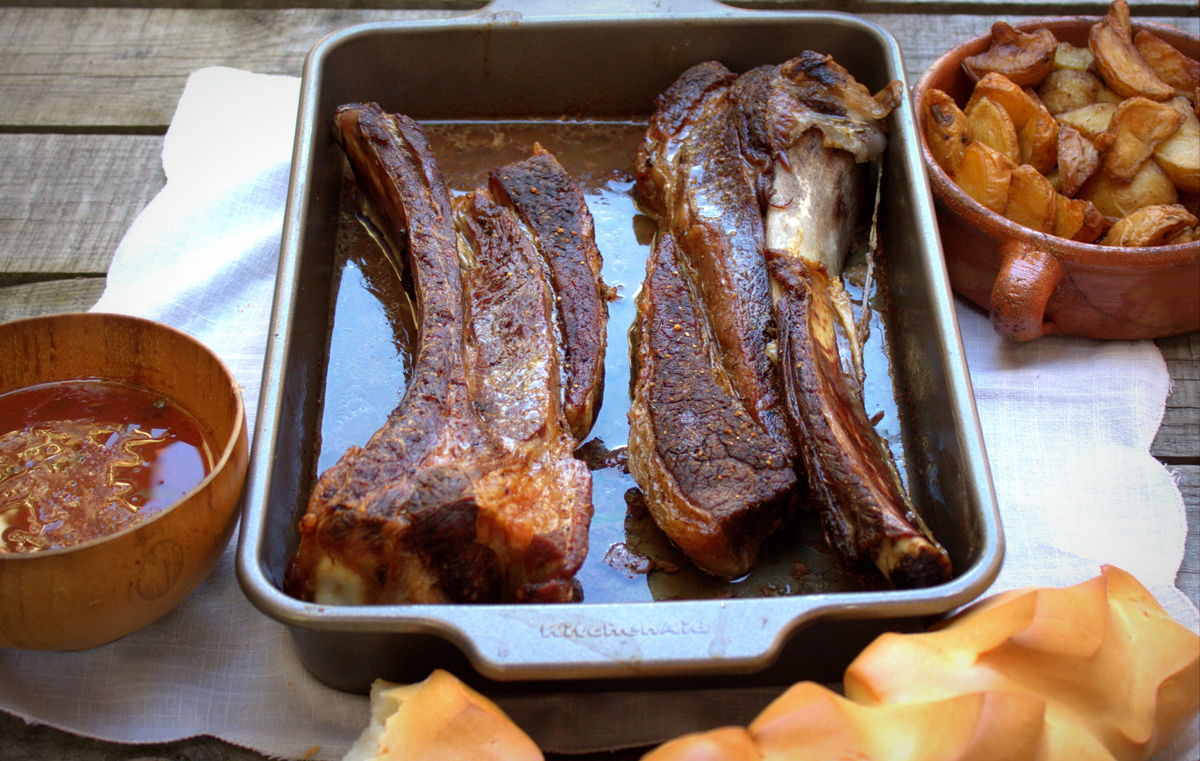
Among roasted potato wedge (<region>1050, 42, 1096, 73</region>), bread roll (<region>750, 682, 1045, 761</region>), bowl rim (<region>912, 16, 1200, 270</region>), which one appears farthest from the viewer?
roasted potato wedge (<region>1050, 42, 1096, 73</region>)

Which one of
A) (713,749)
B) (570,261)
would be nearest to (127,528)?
(713,749)

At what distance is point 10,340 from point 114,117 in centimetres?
121

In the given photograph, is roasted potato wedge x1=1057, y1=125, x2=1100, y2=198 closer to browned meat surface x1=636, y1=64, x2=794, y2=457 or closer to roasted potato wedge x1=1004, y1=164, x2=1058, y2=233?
roasted potato wedge x1=1004, y1=164, x2=1058, y2=233

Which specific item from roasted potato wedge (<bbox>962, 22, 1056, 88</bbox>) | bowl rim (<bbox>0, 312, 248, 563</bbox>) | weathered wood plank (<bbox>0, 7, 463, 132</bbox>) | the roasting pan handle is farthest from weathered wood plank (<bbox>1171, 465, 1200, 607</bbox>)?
weathered wood plank (<bbox>0, 7, 463, 132</bbox>)

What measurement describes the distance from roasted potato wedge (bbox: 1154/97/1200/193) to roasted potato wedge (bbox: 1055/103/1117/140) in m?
0.12

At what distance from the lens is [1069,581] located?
1.74 m

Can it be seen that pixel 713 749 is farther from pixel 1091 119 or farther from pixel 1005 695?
pixel 1091 119

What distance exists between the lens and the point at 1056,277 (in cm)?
195

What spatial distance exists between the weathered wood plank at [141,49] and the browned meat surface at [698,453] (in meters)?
1.31

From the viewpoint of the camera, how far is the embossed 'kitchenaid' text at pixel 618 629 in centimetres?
129

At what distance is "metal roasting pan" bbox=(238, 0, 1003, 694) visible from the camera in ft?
4.25

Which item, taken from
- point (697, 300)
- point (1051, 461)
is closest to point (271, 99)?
point (697, 300)

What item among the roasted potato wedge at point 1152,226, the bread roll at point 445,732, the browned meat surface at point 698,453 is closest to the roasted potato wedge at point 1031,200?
the roasted potato wedge at point 1152,226

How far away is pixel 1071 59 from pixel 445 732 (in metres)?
1.97
